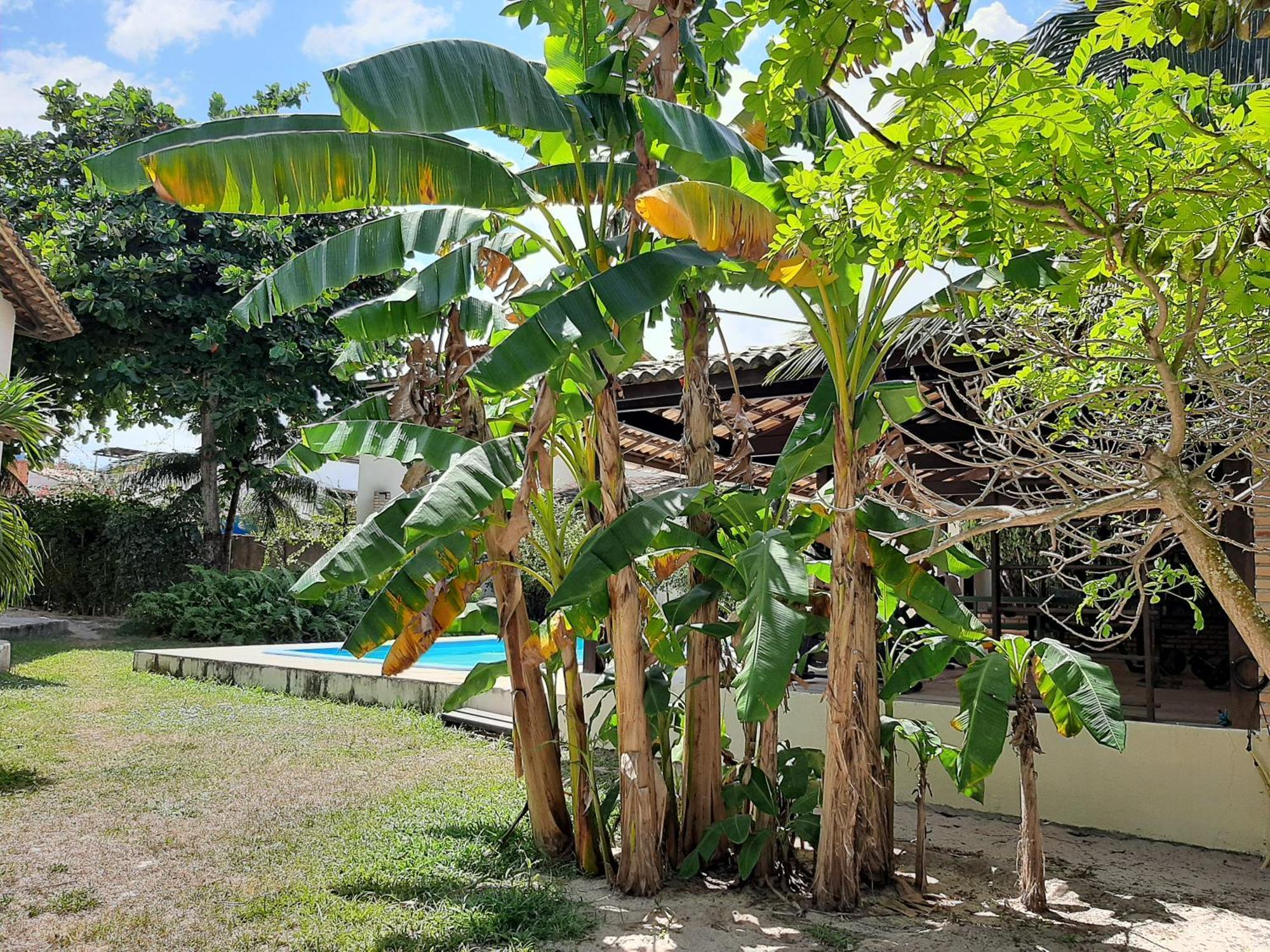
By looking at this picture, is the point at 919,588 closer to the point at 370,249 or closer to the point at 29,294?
the point at 370,249

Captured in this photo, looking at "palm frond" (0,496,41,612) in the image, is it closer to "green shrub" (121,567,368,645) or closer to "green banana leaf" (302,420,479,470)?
"green banana leaf" (302,420,479,470)

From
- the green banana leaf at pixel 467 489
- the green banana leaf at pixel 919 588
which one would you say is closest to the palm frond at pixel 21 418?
the green banana leaf at pixel 467 489

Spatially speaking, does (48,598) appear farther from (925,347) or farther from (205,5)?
(925,347)

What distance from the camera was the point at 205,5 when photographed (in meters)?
11.8

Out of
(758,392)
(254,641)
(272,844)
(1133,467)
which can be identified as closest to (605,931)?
(272,844)

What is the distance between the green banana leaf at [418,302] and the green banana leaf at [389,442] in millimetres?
646

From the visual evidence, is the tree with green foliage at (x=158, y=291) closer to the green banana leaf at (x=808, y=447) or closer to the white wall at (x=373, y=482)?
the white wall at (x=373, y=482)

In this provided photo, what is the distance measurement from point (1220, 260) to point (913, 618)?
9328 mm

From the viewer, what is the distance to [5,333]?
13.2m

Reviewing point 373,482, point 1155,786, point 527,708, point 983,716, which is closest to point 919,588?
point 983,716

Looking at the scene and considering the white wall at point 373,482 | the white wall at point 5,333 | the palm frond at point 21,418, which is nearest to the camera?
the palm frond at point 21,418

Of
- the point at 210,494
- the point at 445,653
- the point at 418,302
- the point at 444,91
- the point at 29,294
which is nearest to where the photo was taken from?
the point at 444,91

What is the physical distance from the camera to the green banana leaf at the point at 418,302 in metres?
5.55

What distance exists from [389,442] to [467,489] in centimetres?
111
